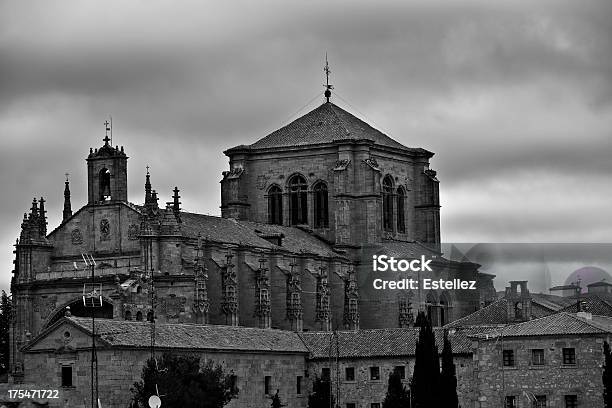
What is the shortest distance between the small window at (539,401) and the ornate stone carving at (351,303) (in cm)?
3079

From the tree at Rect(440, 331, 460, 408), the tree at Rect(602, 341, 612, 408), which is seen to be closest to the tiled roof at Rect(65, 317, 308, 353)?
the tree at Rect(440, 331, 460, 408)

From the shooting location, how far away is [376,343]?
10162 cm

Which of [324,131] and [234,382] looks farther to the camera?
[324,131]

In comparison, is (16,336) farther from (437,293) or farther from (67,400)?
(437,293)

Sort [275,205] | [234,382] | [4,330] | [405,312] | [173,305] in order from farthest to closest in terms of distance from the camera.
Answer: [4,330] → [275,205] → [405,312] → [173,305] → [234,382]

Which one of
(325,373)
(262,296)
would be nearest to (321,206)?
(262,296)

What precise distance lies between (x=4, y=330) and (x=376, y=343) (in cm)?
3960

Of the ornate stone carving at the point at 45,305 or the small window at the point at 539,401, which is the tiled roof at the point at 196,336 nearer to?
the ornate stone carving at the point at 45,305

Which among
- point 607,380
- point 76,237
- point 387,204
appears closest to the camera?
point 607,380

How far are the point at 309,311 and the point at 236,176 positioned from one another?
1512 centimetres

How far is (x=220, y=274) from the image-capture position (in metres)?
109

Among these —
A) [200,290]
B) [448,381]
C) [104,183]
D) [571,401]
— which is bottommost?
[571,401]

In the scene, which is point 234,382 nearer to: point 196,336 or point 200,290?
point 196,336

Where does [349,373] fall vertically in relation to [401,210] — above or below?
below
